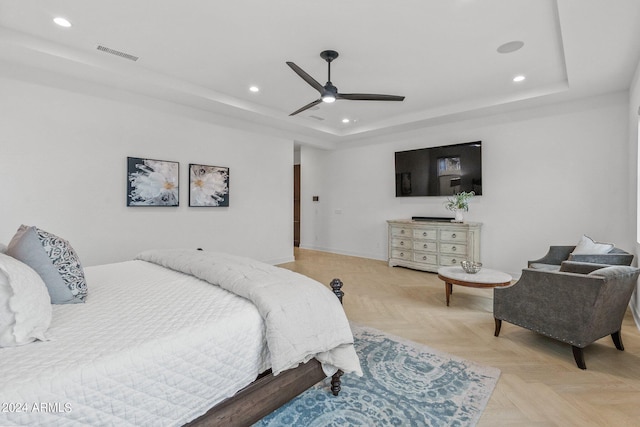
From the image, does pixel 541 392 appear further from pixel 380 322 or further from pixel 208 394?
pixel 208 394

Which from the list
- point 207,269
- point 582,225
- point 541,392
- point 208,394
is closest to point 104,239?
point 207,269

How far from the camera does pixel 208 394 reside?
126 cm

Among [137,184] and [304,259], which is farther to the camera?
[304,259]

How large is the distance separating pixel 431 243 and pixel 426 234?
0.58ft

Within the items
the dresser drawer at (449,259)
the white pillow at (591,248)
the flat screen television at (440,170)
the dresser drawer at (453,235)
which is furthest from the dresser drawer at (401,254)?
the white pillow at (591,248)

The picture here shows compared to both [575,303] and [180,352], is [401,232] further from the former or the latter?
[180,352]

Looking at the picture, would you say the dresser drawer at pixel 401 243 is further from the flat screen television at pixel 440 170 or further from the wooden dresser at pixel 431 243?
the flat screen television at pixel 440 170

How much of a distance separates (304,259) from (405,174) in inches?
107

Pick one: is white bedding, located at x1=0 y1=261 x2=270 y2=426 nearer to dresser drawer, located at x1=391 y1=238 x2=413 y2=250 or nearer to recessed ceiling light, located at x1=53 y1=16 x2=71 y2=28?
recessed ceiling light, located at x1=53 y1=16 x2=71 y2=28

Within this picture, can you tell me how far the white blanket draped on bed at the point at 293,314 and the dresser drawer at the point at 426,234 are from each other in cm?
383

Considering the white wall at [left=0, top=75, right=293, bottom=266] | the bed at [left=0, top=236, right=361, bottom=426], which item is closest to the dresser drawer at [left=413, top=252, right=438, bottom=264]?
the white wall at [left=0, top=75, right=293, bottom=266]

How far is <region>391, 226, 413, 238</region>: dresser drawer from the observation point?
5.51 meters

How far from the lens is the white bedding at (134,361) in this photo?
94 centimetres

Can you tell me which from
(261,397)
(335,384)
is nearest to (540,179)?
(335,384)
